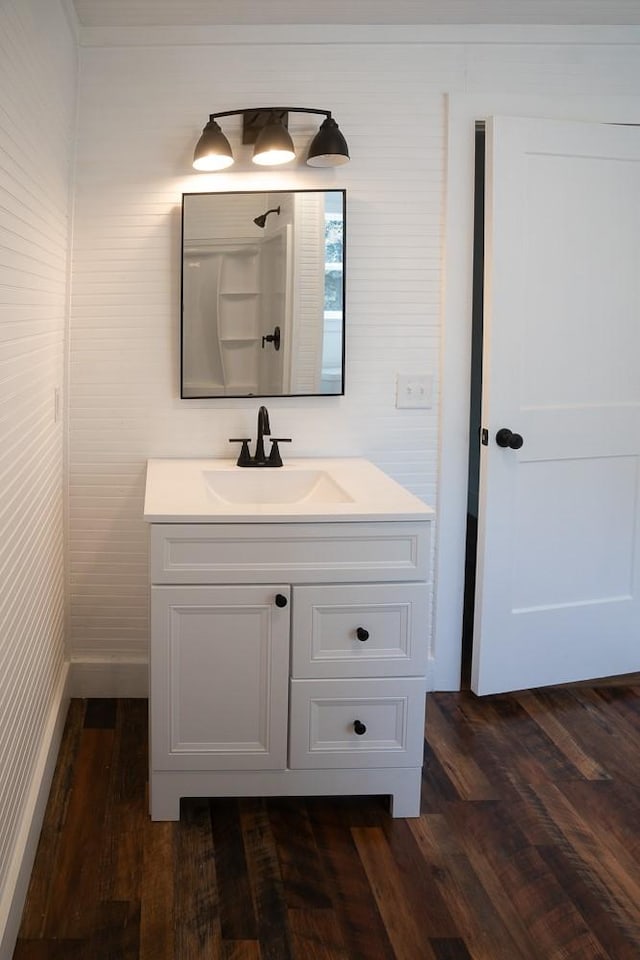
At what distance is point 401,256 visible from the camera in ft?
9.55

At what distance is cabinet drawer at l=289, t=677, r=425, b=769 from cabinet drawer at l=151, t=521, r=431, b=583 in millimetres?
280

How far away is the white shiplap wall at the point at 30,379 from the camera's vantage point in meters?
1.75

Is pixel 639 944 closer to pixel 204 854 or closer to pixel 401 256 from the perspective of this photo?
pixel 204 854

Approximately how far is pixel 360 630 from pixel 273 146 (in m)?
1.46

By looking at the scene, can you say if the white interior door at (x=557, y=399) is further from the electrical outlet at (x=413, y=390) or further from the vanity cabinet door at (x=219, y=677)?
the vanity cabinet door at (x=219, y=677)

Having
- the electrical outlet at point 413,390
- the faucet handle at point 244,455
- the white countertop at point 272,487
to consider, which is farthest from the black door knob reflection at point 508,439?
the faucet handle at point 244,455

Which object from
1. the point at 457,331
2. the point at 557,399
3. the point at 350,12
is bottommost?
the point at 557,399

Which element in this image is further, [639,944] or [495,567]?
[495,567]

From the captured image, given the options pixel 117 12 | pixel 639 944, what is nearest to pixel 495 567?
pixel 639 944

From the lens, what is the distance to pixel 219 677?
2.19 m

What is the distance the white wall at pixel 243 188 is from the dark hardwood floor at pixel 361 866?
2.85 feet

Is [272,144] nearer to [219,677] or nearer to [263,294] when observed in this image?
[263,294]

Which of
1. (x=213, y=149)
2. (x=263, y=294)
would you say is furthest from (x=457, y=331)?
(x=213, y=149)

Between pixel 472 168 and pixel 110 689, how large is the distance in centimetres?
211
